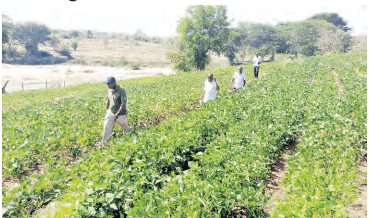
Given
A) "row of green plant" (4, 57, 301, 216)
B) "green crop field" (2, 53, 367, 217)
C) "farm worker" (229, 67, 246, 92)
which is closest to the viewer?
"green crop field" (2, 53, 367, 217)

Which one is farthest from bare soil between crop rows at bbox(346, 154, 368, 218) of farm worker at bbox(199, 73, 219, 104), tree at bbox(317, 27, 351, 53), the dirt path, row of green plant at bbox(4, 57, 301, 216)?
tree at bbox(317, 27, 351, 53)

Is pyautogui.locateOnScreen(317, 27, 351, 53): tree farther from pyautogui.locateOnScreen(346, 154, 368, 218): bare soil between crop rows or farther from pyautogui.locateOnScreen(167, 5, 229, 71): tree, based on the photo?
pyautogui.locateOnScreen(346, 154, 368, 218): bare soil between crop rows

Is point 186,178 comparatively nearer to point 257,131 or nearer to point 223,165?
point 223,165

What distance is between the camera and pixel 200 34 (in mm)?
41562

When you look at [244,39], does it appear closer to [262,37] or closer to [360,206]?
[262,37]

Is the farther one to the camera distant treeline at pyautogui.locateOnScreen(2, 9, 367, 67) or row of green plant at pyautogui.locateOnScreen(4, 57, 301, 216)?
distant treeline at pyautogui.locateOnScreen(2, 9, 367, 67)

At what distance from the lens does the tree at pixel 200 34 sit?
4112 centimetres

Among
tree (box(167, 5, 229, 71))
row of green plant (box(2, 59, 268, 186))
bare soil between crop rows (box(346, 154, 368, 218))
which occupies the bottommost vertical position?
bare soil between crop rows (box(346, 154, 368, 218))

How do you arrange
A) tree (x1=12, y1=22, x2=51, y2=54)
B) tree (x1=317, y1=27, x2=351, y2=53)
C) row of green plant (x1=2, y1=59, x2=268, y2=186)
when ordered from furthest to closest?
tree (x1=12, y1=22, x2=51, y2=54) < tree (x1=317, y1=27, x2=351, y2=53) < row of green plant (x1=2, y1=59, x2=268, y2=186)

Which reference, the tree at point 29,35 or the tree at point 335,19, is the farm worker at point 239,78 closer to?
the tree at point 29,35

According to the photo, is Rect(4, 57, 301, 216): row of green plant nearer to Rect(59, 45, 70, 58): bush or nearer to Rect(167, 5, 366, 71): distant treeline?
Rect(167, 5, 366, 71): distant treeline

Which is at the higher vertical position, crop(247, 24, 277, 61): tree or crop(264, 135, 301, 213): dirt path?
crop(247, 24, 277, 61): tree

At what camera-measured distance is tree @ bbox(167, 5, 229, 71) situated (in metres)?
41.1

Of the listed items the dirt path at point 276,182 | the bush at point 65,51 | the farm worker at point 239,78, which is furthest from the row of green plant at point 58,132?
the bush at point 65,51
